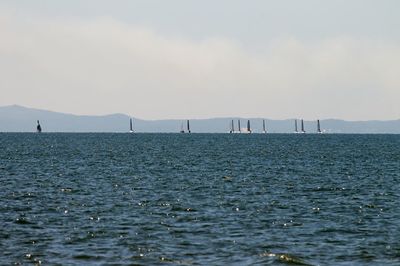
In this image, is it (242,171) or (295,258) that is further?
(242,171)

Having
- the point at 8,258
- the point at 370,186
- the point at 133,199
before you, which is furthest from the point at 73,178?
the point at 8,258

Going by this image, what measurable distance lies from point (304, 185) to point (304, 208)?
61.5 feet

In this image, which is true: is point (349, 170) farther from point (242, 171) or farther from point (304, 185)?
point (304, 185)

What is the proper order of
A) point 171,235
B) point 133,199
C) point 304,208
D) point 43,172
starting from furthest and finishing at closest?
point 43,172 → point 133,199 → point 304,208 → point 171,235

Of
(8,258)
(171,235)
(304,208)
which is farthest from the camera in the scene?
(304,208)

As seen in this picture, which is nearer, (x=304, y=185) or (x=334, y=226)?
(x=334, y=226)

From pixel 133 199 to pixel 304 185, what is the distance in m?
20.4

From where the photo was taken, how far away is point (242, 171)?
8794 cm

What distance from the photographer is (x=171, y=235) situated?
1448 inches

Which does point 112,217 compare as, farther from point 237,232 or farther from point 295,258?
point 295,258

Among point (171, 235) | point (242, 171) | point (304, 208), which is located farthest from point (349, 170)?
point (171, 235)

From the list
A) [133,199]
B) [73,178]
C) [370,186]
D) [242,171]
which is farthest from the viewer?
[242,171]

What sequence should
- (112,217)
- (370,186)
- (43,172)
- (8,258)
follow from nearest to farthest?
(8,258) < (112,217) < (370,186) < (43,172)

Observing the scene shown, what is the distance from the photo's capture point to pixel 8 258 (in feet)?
100
